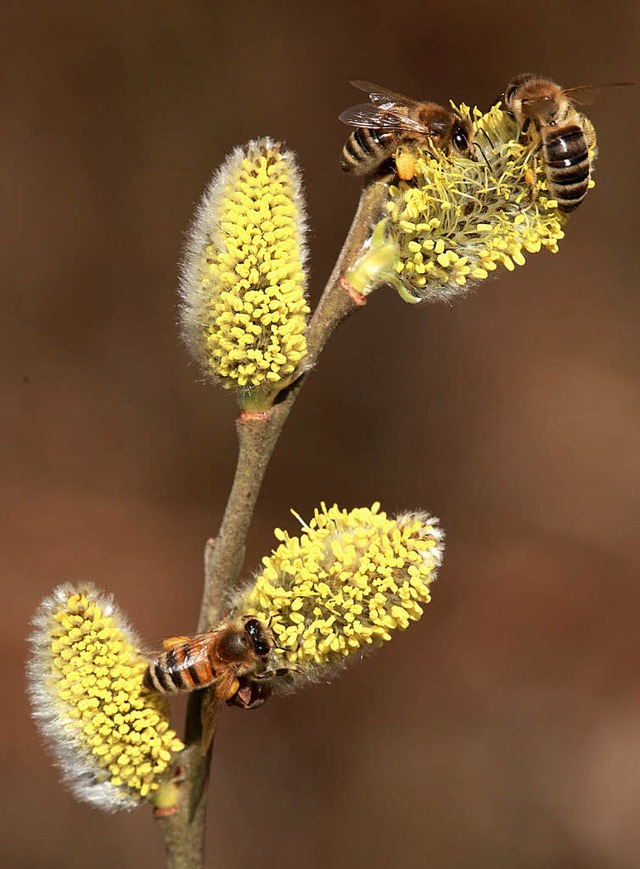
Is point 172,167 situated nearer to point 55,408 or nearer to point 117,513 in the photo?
point 55,408

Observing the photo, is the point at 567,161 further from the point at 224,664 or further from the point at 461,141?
the point at 224,664

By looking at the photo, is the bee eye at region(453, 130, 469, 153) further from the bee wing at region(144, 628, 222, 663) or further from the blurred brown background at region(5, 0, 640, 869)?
the blurred brown background at region(5, 0, 640, 869)

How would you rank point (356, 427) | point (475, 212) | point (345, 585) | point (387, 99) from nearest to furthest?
1. point (345, 585)
2. point (475, 212)
3. point (387, 99)
4. point (356, 427)

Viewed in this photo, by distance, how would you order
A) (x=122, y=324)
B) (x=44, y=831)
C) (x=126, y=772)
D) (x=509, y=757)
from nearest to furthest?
1. (x=126, y=772)
2. (x=44, y=831)
3. (x=509, y=757)
4. (x=122, y=324)

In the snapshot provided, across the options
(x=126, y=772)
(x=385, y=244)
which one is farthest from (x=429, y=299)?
(x=126, y=772)

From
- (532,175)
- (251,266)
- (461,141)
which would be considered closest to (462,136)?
(461,141)

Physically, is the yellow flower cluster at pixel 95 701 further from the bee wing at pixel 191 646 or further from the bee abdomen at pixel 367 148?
the bee abdomen at pixel 367 148

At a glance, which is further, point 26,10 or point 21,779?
point 26,10
